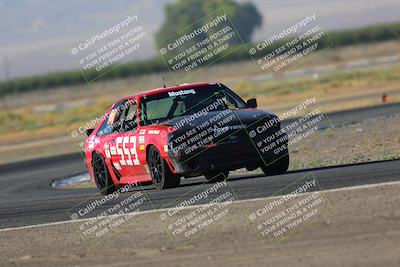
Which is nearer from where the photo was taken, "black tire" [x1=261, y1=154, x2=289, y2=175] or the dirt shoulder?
the dirt shoulder

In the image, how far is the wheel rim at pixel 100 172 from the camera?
50.3 feet

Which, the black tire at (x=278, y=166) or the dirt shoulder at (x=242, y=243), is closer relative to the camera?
Answer: the dirt shoulder at (x=242, y=243)

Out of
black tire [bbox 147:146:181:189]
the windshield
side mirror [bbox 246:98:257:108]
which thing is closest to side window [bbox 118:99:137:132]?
the windshield

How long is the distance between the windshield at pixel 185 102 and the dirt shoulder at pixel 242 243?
11.1 ft

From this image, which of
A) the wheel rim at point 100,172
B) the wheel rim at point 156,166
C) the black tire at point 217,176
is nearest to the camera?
the wheel rim at point 156,166

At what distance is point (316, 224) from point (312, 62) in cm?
10446

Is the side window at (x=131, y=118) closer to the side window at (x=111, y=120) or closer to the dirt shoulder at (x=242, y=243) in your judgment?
the side window at (x=111, y=120)

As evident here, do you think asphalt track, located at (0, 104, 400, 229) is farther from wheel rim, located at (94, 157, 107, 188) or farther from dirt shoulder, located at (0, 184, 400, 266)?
dirt shoulder, located at (0, 184, 400, 266)

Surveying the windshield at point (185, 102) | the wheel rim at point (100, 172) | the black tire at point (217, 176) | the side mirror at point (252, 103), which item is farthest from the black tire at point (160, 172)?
the wheel rim at point (100, 172)

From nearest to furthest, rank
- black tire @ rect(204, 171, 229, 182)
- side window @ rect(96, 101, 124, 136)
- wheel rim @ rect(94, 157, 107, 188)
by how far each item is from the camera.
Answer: black tire @ rect(204, 171, 229, 182) → side window @ rect(96, 101, 124, 136) → wheel rim @ rect(94, 157, 107, 188)

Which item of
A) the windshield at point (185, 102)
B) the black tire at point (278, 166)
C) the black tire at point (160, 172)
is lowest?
the black tire at point (278, 166)

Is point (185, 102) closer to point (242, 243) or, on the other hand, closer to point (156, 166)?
point (156, 166)

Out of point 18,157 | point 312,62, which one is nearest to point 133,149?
point 18,157

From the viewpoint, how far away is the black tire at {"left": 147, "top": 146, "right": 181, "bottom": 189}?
1330 cm
